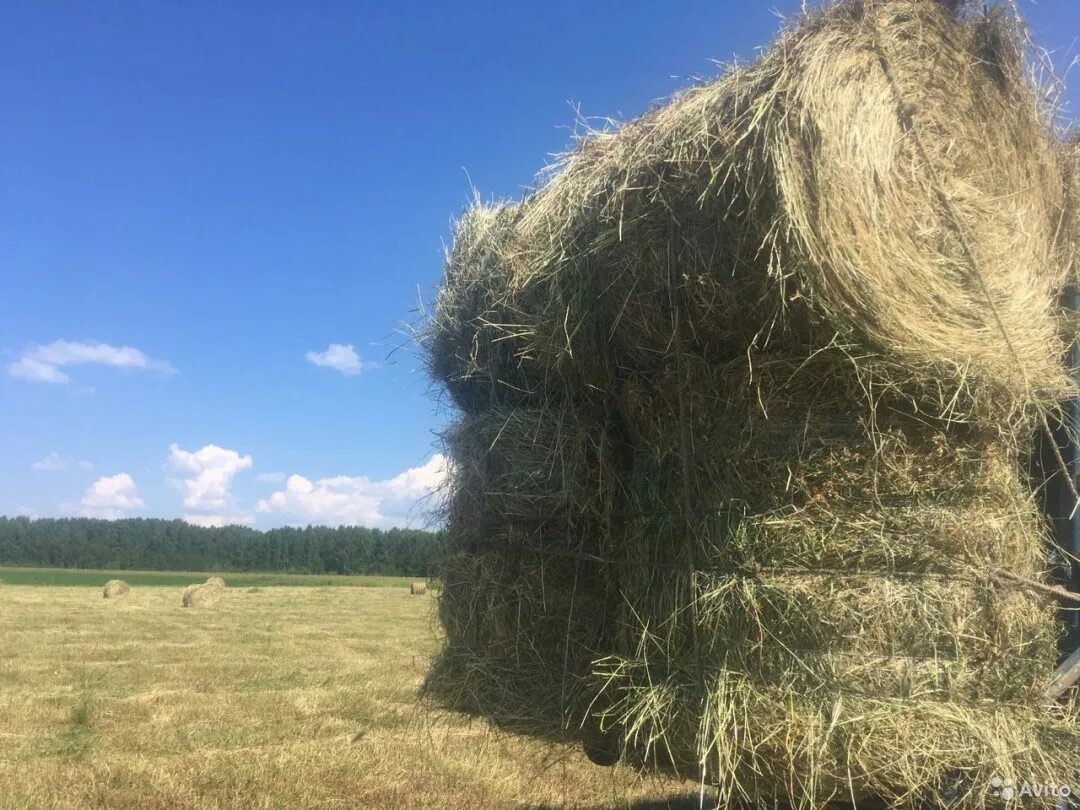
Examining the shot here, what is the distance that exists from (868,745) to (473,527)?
1537 millimetres

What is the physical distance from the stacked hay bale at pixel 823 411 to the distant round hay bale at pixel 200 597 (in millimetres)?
24258

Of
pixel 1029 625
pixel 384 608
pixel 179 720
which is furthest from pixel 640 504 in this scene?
pixel 384 608

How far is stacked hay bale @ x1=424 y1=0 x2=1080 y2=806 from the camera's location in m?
2.18

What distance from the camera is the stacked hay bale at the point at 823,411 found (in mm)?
2178

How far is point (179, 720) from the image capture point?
26.0 ft

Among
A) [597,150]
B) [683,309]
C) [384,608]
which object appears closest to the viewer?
[683,309]

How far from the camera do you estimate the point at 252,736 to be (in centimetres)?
716

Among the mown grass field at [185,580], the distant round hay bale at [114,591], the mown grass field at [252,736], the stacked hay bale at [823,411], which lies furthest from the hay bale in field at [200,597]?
the stacked hay bale at [823,411]

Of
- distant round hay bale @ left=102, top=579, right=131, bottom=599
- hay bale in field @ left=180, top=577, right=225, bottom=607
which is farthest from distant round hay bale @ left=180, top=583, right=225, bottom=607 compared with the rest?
distant round hay bale @ left=102, top=579, right=131, bottom=599

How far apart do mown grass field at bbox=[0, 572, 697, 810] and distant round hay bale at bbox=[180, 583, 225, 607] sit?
979 centimetres

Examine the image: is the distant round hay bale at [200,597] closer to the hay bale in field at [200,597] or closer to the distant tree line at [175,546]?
the hay bale in field at [200,597]

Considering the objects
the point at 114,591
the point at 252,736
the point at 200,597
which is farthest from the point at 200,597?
the point at 252,736

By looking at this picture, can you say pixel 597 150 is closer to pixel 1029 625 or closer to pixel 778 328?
pixel 778 328

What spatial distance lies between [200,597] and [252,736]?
64.4ft
